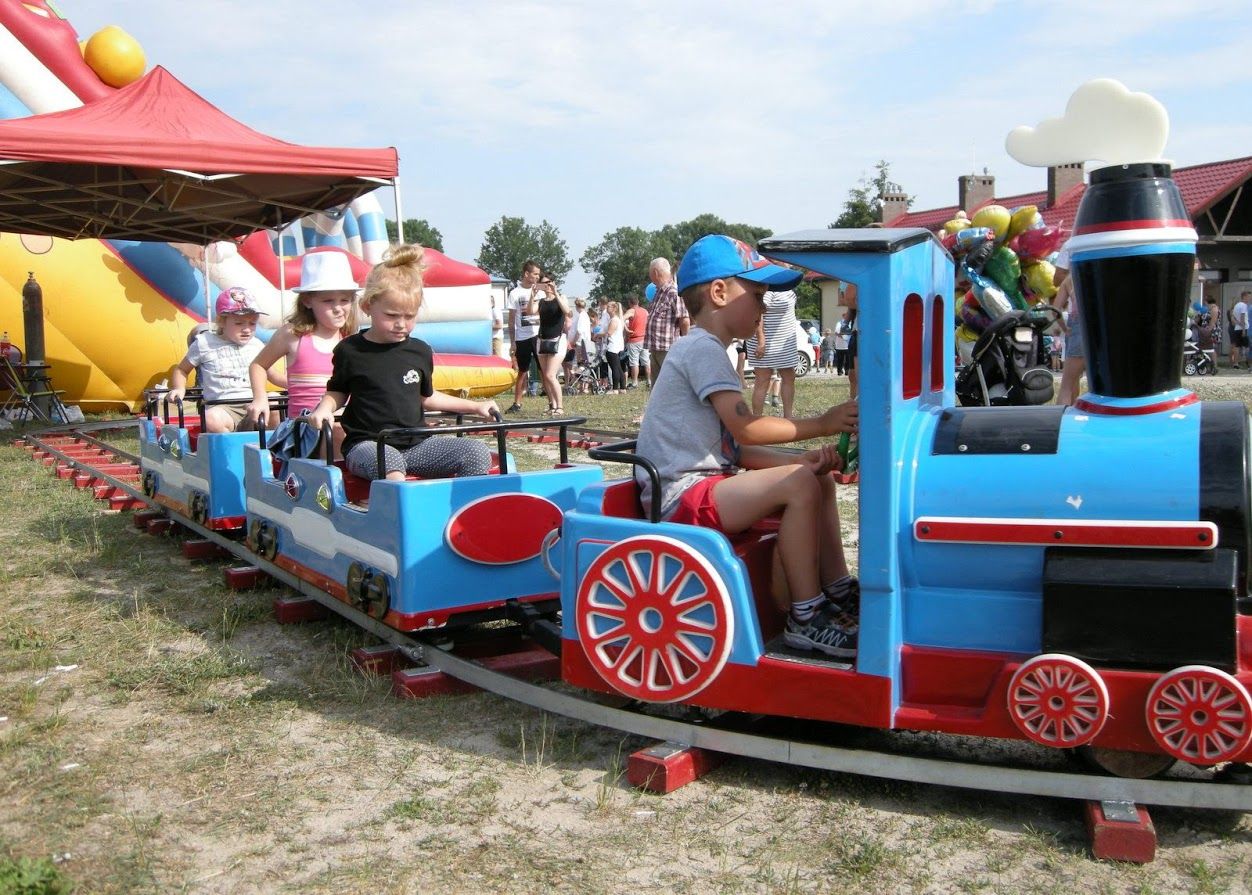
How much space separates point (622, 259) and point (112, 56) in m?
95.2

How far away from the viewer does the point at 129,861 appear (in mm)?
2566

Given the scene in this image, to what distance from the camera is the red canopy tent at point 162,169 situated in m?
8.68

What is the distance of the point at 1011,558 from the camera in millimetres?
2650

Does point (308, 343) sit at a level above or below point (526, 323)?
below

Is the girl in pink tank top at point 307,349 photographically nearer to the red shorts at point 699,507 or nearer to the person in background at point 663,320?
the red shorts at point 699,507

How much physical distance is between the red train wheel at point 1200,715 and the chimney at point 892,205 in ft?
137

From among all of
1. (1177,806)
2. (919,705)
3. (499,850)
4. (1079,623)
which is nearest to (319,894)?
(499,850)

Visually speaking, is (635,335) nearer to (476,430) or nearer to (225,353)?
(225,353)

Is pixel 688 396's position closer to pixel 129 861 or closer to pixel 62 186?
pixel 129 861

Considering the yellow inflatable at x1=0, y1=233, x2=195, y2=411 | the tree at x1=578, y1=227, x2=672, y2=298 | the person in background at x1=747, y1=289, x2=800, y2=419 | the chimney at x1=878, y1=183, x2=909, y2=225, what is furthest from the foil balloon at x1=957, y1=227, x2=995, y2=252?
the tree at x1=578, y1=227, x2=672, y2=298

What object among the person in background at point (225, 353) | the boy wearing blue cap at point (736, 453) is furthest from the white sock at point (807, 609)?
the person in background at point (225, 353)

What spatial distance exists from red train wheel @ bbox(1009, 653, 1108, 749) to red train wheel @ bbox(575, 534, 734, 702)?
73 cm

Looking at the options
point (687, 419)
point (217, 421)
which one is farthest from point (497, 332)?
point (687, 419)

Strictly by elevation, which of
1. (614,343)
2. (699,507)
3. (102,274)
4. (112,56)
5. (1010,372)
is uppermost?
(112,56)
